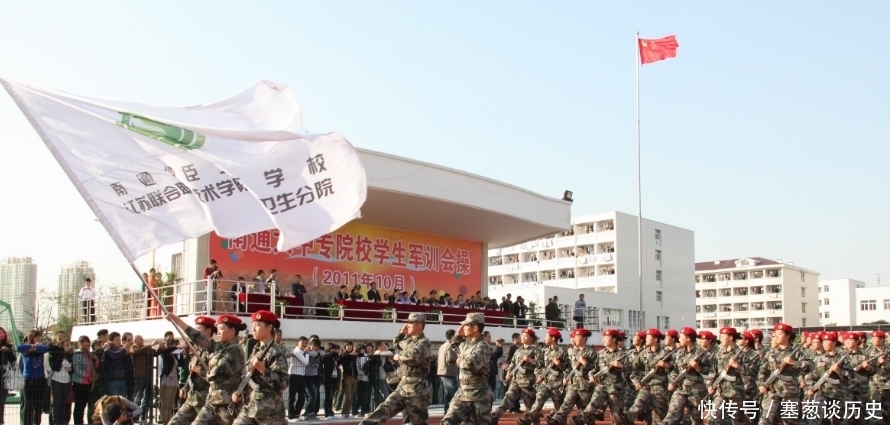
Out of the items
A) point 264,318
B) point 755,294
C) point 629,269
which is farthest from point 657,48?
point 755,294

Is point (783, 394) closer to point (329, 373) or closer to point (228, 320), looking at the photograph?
point (228, 320)

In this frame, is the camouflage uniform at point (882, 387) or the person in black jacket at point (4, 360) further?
the camouflage uniform at point (882, 387)

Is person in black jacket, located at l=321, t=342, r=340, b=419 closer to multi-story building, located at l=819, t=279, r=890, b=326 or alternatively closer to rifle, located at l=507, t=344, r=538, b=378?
rifle, located at l=507, t=344, r=538, b=378

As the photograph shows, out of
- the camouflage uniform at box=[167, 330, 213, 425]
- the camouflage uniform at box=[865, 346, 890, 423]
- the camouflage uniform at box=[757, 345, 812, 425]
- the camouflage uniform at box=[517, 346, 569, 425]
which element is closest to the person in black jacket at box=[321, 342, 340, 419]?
the camouflage uniform at box=[517, 346, 569, 425]

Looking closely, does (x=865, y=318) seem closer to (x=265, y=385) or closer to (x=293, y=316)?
(x=293, y=316)

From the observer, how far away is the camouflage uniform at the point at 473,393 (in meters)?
11.4

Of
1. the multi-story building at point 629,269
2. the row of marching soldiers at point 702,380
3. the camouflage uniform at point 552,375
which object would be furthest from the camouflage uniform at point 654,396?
the multi-story building at point 629,269

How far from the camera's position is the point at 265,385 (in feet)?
29.5

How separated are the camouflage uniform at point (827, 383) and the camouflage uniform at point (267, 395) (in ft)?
29.2

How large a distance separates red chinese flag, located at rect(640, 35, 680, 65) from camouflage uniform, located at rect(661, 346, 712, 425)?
2194cm

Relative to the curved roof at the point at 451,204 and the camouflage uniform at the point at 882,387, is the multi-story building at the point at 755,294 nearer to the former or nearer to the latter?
the curved roof at the point at 451,204

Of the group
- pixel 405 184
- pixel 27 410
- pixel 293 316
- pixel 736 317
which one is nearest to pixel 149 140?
pixel 27 410

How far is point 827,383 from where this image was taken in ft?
47.4

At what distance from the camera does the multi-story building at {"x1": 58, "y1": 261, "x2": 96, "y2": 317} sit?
53969 millimetres
